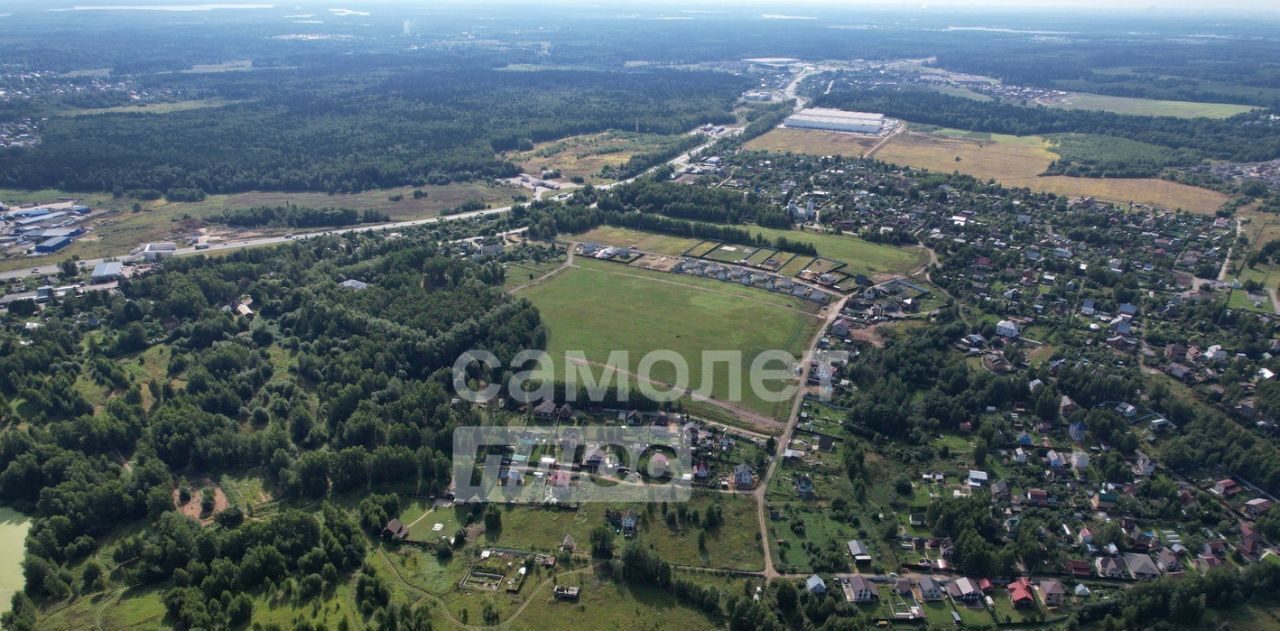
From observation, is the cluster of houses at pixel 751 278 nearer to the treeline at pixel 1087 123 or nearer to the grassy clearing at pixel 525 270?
the grassy clearing at pixel 525 270

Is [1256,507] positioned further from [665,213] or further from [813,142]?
[813,142]

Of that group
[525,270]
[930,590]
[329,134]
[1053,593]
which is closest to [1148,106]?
[525,270]

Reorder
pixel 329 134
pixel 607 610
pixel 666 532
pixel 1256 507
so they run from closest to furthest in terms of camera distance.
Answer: pixel 607 610 → pixel 666 532 → pixel 1256 507 → pixel 329 134

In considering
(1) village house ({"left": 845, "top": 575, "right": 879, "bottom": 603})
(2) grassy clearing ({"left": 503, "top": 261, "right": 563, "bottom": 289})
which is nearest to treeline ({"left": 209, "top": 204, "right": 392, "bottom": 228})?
(2) grassy clearing ({"left": 503, "top": 261, "right": 563, "bottom": 289})

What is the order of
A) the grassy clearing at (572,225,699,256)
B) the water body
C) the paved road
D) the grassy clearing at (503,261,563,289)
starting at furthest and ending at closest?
the grassy clearing at (572,225,699,256), the grassy clearing at (503,261,563,289), the paved road, the water body

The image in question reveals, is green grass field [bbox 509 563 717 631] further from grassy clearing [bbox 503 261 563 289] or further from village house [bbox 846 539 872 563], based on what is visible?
grassy clearing [bbox 503 261 563 289]

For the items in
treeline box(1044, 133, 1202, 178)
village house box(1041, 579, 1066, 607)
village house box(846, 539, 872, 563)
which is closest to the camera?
village house box(1041, 579, 1066, 607)
